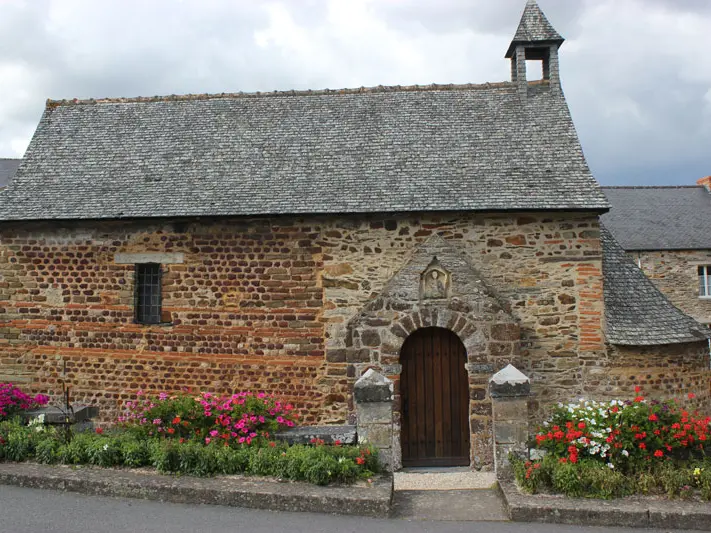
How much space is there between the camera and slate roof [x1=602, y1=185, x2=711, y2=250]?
24.8m

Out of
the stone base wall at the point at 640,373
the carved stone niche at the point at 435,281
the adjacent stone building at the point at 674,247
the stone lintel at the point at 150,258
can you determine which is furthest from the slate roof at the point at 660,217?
the stone lintel at the point at 150,258

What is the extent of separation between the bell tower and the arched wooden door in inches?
258

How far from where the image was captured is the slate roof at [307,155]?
1119 centimetres

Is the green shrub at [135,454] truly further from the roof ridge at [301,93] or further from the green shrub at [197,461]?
the roof ridge at [301,93]

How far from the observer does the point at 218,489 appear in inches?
254

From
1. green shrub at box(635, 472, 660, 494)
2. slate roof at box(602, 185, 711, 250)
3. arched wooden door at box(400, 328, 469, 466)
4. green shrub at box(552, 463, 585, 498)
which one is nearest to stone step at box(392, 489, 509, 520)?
green shrub at box(552, 463, 585, 498)

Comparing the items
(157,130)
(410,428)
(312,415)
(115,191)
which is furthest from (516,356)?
(157,130)

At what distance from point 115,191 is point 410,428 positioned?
7.36 metres

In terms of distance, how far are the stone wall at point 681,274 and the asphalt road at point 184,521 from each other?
69.6 feet

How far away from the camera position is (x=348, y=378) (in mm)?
9930

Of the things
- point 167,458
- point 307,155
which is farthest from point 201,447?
point 307,155

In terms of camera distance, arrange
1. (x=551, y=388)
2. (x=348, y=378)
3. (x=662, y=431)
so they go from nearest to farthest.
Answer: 1. (x=662, y=431)
2. (x=348, y=378)
3. (x=551, y=388)

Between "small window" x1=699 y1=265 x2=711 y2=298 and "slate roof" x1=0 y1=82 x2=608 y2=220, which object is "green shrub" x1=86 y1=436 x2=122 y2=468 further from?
"small window" x1=699 y1=265 x2=711 y2=298

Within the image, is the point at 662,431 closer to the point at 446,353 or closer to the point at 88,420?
the point at 446,353
